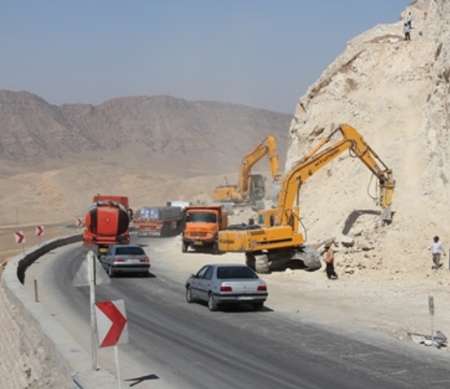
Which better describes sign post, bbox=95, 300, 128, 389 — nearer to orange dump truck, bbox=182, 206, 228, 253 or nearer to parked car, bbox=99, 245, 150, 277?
parked car, bbox=99, 245, 150, 277

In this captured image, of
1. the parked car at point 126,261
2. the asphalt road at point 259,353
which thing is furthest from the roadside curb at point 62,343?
the parked car at point 126,261

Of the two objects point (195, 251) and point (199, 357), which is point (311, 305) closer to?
point (199, 357)

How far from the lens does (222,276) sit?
2578 cm

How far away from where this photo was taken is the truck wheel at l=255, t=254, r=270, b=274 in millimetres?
38188

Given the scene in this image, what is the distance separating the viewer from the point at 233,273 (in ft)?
84.9

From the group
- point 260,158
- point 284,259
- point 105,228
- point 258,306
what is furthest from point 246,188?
point 258,306

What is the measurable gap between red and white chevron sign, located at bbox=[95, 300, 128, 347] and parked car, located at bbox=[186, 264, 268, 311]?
1196cm

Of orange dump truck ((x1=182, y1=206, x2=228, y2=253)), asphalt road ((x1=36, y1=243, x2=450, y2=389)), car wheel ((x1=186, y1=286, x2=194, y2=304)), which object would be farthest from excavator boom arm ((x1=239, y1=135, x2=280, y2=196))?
asphalt road ((x1=36, y1=243, x2=450, y2=389))

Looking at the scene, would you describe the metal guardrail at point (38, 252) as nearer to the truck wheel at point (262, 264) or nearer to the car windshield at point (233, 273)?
the truck wheel at point (262, 264)

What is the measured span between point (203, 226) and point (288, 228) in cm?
1274

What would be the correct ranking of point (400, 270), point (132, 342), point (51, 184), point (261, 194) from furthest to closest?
point (51, 184)
point (261, 194)
point (400, 270)
point (132, 342)

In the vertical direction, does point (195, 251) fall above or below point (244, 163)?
below

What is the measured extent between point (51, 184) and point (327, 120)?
93.0m

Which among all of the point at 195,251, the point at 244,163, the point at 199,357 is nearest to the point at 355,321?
the point at 199,357
